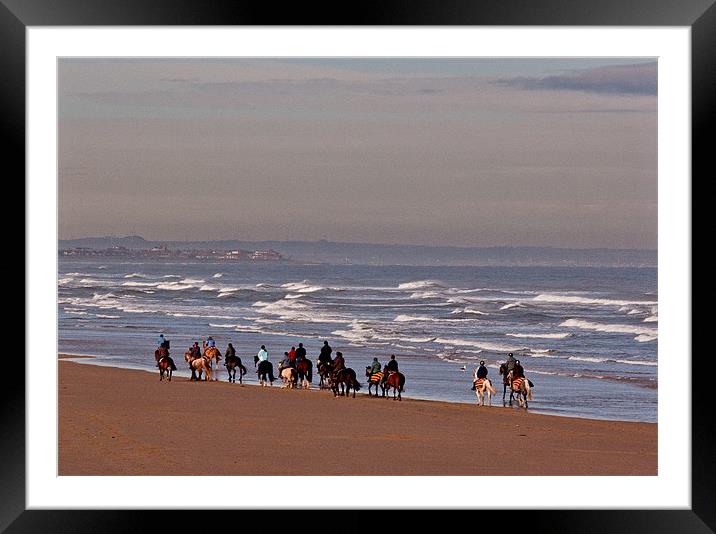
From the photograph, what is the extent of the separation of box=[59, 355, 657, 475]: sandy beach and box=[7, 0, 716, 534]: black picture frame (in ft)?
17.8

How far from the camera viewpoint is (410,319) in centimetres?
3362

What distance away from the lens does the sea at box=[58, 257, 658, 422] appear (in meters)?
20.3

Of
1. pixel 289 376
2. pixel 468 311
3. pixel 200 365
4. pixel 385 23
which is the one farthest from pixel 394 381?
pixel 468 311

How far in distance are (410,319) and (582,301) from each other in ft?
20.5

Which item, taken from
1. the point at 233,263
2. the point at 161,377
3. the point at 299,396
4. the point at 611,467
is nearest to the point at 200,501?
the point at 611,467

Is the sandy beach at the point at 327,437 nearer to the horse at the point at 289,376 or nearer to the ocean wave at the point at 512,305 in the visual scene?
the horse at the point at 289,376

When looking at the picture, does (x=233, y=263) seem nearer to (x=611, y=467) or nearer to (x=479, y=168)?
(x=479, y=168)

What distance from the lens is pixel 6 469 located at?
3887 mm

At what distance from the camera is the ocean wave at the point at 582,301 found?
1366 inches

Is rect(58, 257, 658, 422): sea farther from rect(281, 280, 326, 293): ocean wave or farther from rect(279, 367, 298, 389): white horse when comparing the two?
rect(279, 367, 298, 389): white horse

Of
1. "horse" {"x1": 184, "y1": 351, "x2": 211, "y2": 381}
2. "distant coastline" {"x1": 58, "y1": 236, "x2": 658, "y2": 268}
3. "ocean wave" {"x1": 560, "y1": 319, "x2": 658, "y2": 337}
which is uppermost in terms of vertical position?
"distant coastline" {"x1": 58, "y1": 236, "x2": 658, "y2": 268}

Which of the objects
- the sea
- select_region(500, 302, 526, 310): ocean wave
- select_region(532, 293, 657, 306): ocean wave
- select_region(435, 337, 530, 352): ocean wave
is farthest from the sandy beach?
select_region(532, 293, 657, 306): ocean wave

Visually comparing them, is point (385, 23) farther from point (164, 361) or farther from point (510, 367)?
point (164, 361)

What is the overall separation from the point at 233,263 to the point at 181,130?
625 centimetres
